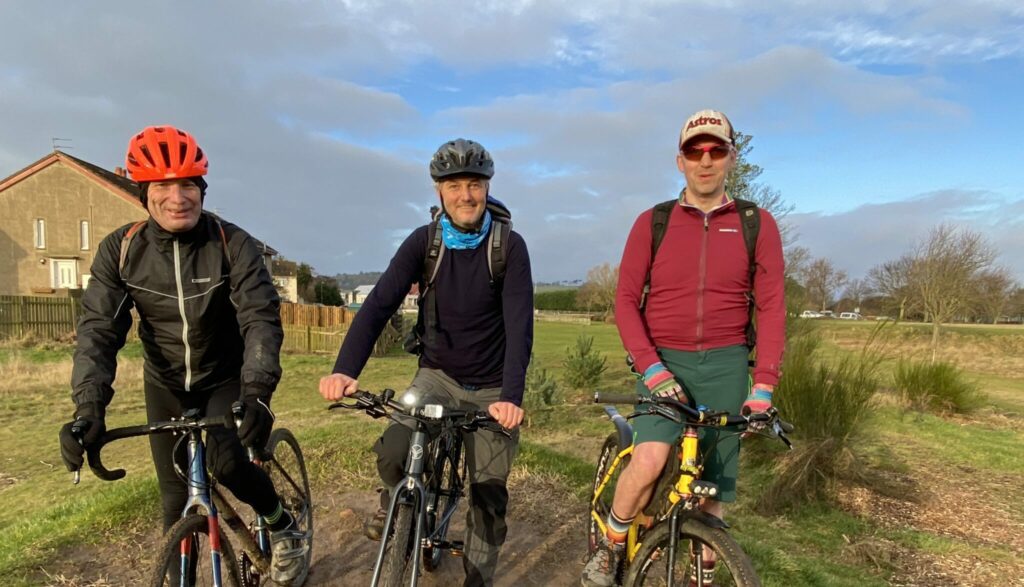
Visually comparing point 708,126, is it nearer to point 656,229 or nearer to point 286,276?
point 656,229

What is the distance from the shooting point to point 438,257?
309cm

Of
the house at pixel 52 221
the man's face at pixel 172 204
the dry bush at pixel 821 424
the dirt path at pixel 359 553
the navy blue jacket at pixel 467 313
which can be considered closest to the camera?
the man's face at pixel 172 204

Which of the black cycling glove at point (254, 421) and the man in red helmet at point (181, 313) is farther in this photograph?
the man in red helmet at point (181, 313)

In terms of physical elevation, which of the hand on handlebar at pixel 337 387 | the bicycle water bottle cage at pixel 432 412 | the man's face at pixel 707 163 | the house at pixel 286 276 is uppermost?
the house at pixel 286 276

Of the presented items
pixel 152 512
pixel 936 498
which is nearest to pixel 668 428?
pixel 152 512

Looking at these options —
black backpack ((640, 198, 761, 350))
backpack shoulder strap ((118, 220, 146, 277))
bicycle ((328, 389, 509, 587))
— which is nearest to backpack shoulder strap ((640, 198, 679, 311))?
black backpack ((640, 198, 761, 350))

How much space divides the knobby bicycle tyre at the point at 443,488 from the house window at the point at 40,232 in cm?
3762

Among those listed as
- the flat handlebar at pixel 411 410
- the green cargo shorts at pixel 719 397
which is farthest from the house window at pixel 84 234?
the green cargo shorts at pixel 719 397

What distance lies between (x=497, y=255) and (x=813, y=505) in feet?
14.9

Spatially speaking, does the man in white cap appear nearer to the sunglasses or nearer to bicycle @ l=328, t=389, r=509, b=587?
the sunglasses

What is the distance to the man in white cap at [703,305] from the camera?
291cm

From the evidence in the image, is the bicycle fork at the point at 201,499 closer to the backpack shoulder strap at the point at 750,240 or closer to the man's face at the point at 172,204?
the man's face at the point at 172,204

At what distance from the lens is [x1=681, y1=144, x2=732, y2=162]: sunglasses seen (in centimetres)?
292

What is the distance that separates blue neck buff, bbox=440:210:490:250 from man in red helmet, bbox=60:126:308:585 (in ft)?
2.94
